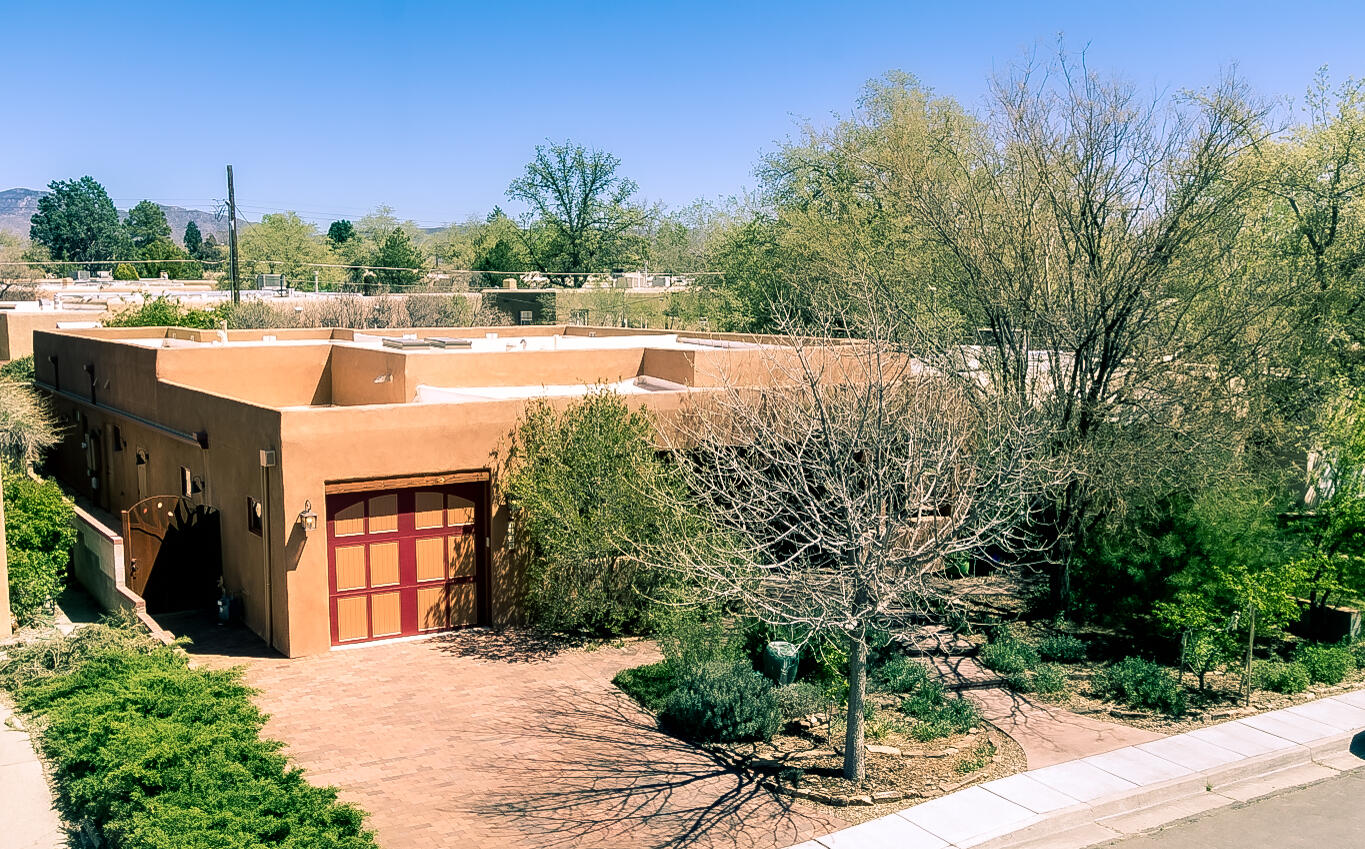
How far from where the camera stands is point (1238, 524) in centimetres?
1453

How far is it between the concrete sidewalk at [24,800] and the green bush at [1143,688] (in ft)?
38.9

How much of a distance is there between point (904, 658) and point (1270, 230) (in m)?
12.5

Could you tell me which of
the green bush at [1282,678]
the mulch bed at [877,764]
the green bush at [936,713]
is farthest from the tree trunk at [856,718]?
the green bush at [1282,678]

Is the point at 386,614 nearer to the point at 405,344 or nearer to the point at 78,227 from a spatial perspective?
the point at 405,344

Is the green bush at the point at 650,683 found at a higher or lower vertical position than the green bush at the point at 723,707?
lower

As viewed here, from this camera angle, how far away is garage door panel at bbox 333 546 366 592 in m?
14.9

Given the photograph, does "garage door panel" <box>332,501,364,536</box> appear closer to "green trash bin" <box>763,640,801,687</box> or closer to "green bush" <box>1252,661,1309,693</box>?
"green trash bin" <box>763,640,801,687</box>

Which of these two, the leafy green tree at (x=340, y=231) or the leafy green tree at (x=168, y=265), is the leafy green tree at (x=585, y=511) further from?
the leafy green tree at (x=340, y=231)

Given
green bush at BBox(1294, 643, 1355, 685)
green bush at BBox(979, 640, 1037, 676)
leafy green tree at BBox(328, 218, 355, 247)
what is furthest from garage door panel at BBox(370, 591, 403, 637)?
leafy green tree at BBox(328, 218, 355, 247)

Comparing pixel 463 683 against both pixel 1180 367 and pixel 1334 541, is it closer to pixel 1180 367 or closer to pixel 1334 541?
pixel 1180 367

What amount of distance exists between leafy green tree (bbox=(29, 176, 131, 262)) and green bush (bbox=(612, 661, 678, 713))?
397 feet

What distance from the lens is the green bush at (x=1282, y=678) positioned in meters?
14.4

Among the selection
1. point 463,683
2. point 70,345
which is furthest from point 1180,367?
point 70,345

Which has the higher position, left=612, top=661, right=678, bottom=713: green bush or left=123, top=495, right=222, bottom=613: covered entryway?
left=123, top=495, right=222, bottom=613: covered entryway
